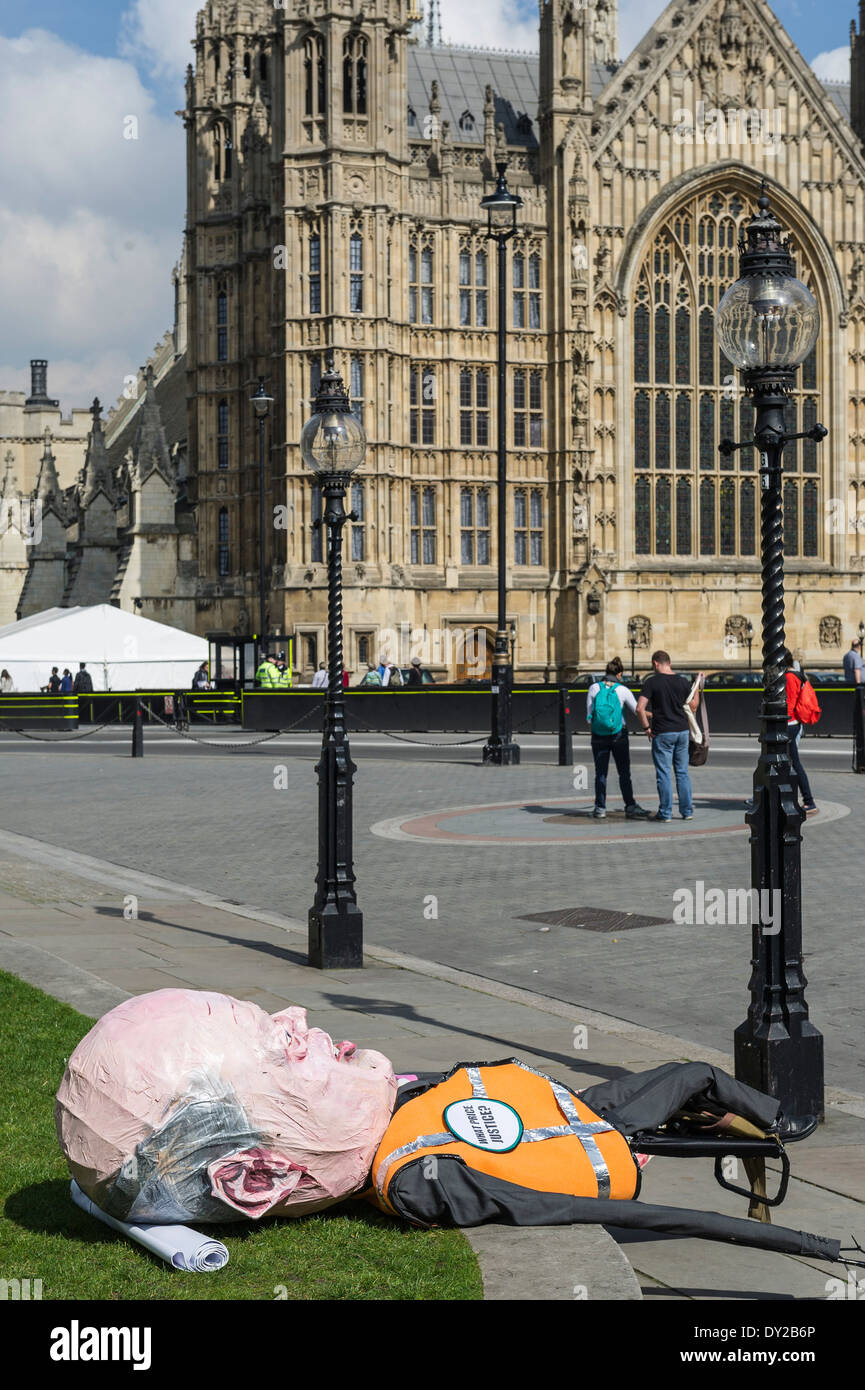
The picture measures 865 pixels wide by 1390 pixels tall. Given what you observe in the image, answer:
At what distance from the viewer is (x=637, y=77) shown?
2062 inches

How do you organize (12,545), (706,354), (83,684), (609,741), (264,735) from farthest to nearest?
1. (12,545)
2. (706,354)
3. (83,684)
4. (264,735)
5. (609,741)

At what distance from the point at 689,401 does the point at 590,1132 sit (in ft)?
163

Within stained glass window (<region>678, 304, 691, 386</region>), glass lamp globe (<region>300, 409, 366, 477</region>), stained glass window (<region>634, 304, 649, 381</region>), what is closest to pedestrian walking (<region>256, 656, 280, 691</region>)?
stained glass window (<region>634, 304, 649, 381</region>)

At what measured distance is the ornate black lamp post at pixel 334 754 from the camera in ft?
31.7

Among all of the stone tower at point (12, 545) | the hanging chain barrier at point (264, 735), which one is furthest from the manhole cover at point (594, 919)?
the stone tower at point (12, 545)

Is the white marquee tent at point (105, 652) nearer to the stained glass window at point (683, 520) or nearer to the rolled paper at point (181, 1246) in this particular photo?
the stained glass window at point (683, 520)

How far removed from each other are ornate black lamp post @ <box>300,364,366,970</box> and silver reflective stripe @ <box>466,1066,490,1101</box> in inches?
195

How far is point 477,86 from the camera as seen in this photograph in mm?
57625

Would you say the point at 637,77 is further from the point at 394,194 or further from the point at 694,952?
the point at 694,952

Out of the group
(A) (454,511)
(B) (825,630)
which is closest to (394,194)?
(A) (454,511)

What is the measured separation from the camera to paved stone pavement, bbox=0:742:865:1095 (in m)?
9.04

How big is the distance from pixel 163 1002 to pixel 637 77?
52.6 m

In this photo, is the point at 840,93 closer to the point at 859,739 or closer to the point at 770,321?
the point at 859,739

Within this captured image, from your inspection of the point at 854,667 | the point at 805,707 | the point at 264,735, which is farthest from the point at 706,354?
the point at 805,707
